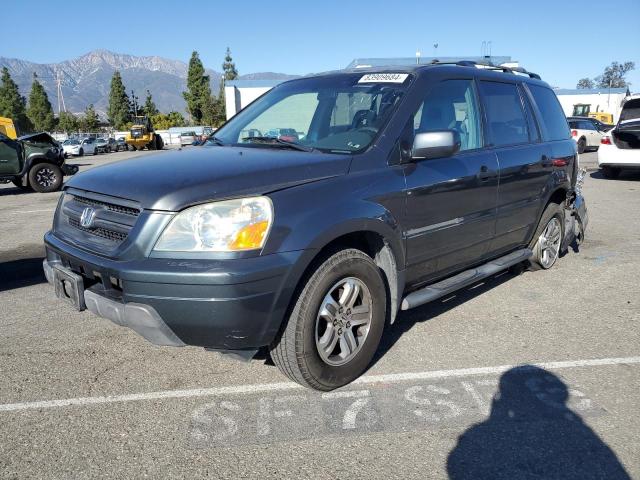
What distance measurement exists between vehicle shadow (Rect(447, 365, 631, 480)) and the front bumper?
3.75 feet

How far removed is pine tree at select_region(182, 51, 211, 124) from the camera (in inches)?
2598

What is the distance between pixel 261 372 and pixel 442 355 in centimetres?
124

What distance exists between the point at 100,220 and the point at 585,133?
78.1 feet

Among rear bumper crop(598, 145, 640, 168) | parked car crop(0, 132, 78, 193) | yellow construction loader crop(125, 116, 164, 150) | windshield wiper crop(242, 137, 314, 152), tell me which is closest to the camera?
windshield wiper crop(242, 137, 314, 152)

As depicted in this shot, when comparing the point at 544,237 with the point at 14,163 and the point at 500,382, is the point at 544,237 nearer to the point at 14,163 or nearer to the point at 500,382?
the point at 500,382

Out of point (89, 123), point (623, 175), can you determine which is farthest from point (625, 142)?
point (89, 123)

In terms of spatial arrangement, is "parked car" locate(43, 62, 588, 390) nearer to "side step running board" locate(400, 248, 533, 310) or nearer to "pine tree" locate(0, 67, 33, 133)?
"side step running board" locate(400, 248, 533, 310)

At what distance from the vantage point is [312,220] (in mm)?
2783

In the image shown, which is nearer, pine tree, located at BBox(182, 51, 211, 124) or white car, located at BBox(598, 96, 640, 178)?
white car, located at BBox(598, 96, 640, 178)

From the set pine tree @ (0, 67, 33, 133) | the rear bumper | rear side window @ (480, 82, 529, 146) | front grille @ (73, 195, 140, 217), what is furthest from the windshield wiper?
pine tree @ (0, 67, 33, 133)

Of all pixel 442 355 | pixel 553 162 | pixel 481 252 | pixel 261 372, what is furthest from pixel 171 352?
pixel 553 162

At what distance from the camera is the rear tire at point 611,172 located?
13.9 meters

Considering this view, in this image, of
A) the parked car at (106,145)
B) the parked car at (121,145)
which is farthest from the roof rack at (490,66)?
the parked car at (121,145)

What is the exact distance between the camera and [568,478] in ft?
7.68
